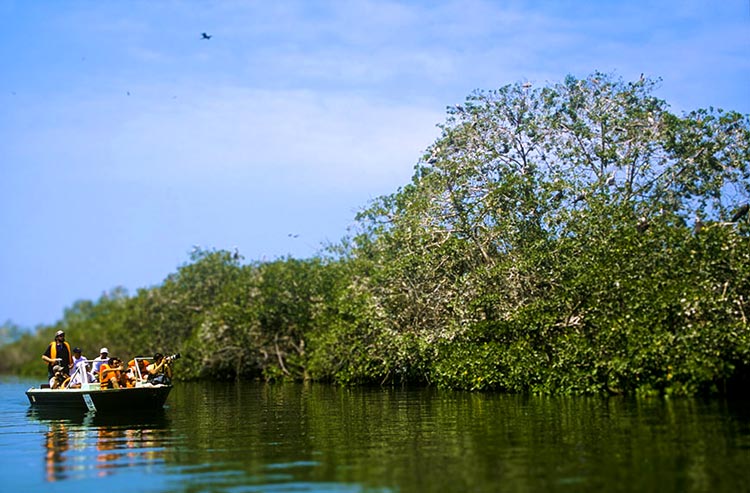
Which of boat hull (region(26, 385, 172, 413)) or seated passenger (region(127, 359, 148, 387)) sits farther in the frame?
seated passenger (region(127, 359, 148, 387))

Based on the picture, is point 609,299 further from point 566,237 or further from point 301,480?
point 301,480

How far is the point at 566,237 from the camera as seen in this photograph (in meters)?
24.9

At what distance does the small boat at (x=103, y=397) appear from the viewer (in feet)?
69.7

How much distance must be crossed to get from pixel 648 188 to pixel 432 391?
9.09m

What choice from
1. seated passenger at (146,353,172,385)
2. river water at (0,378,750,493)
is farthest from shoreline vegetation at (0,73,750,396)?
seated passenger at (146,353,172,385)

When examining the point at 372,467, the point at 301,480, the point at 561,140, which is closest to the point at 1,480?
the point at 301,480

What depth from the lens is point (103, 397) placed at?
21.3 metres

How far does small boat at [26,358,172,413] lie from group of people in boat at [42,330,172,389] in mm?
173

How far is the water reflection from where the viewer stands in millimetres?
12906

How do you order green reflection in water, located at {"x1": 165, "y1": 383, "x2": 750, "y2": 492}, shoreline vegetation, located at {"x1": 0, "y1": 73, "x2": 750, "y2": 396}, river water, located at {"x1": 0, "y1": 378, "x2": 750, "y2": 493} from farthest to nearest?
shoreline vegetation, located at {"x1": 0, "y1": 73, "x2": 750, "y2": 396} → river water, located at {"x1": 0, "y1": 378, "x2": 750, "y2": 493} → green reflection in water, located at {"x1": 165, "y1": 383, "x2": 750, "y2": 492}

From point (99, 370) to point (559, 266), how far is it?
12.7 metres

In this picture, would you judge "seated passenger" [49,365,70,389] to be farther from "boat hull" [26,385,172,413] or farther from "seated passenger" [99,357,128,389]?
"seated passenger" [99,357,128,389]

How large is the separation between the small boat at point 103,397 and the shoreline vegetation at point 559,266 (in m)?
8.87

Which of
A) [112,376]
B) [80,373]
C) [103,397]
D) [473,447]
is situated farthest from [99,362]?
[473,447]
